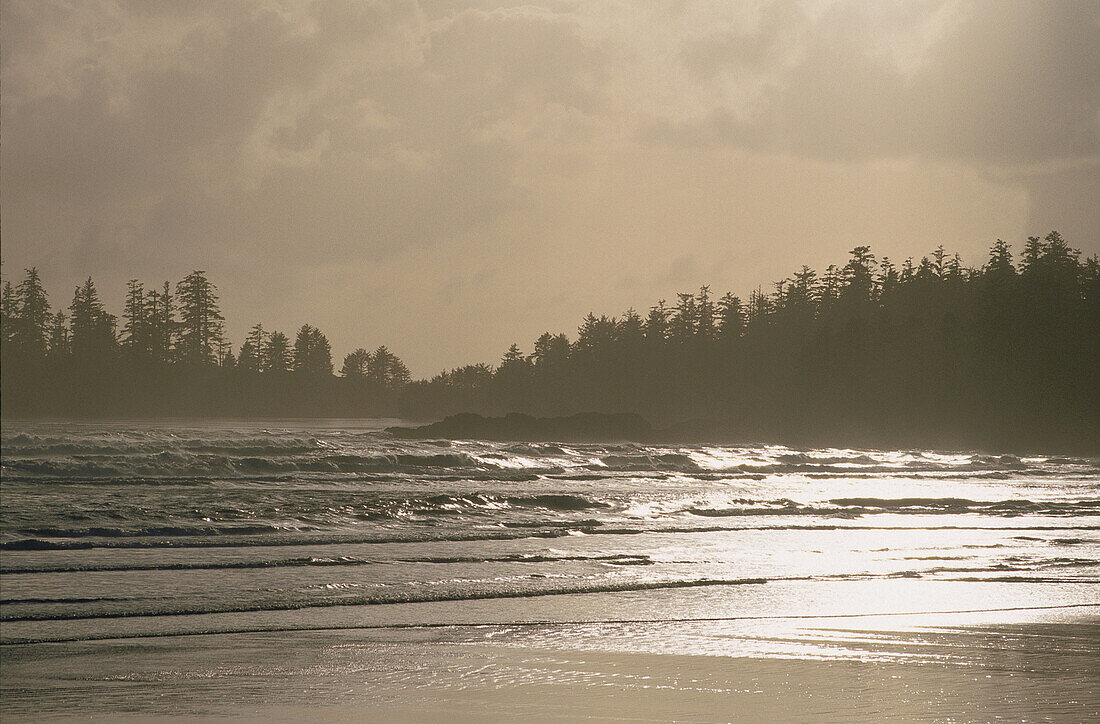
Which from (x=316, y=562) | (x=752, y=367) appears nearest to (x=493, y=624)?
(x=316, y=562)

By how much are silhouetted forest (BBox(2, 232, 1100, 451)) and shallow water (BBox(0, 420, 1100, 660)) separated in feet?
140

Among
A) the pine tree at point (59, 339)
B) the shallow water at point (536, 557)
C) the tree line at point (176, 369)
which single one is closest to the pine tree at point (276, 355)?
the tree line at point (176, 369)

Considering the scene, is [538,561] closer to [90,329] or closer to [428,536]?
[428,536]

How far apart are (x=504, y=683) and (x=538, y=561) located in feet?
16.4

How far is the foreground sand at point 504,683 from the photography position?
17.5ft

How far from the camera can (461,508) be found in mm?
15727

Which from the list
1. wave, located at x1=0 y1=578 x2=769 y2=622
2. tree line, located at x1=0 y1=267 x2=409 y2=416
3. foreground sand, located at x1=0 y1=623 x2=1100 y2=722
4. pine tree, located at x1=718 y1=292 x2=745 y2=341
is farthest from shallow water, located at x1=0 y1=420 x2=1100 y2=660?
pine tree, located at x1=718 y1=292 x2=745 y2=341

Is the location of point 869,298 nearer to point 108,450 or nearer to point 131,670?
point 108,450

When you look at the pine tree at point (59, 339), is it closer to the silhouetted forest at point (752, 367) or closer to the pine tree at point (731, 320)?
the silhouetted forest at point (752, 367)

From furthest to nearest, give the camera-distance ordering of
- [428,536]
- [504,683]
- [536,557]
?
[428,536] → [536,557] → [504,683]

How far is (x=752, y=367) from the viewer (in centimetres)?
9406

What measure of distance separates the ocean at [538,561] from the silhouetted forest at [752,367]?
1702 inches

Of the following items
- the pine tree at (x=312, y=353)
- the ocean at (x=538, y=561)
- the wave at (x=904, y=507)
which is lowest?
the wave at (x=904, y=507)

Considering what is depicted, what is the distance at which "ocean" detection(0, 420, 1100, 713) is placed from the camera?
7.60 m
